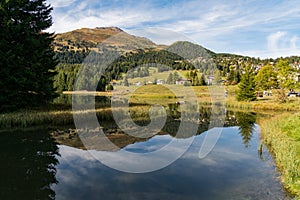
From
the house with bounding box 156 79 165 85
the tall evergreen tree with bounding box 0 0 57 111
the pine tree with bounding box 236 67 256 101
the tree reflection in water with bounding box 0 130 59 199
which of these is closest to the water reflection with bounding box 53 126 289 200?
the tree reflection in water with bounding box 0 130 59 199

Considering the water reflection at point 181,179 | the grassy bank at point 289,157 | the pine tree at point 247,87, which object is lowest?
the water reflection at point 181,179

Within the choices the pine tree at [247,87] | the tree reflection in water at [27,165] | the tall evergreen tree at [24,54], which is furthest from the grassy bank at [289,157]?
the pine tree at [247,87]

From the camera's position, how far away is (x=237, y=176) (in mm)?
10781

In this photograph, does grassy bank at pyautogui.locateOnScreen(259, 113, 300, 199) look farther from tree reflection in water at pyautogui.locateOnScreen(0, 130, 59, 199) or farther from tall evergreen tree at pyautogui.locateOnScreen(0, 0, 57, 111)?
tall evergreen tree at pyautogui.locateOnScreen(0, 0, 57, 111)

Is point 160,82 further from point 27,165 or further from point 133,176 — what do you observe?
point 133,176

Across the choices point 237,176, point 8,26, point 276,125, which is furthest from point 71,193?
point 8,26

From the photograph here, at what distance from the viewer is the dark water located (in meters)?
A: 8.87

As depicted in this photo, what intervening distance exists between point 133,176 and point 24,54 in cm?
1829

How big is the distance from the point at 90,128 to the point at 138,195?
1372cm

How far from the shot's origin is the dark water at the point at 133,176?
29.1 feet

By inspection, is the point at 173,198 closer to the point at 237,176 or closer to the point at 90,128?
the point at 237,176

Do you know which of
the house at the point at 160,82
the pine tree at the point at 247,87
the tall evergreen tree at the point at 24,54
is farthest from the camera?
the house at the point at 160,82

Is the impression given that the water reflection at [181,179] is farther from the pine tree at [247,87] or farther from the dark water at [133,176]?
the pine tree at [247,87]

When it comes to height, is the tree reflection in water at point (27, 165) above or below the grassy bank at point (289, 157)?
below
